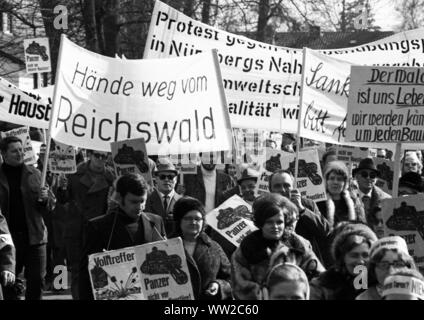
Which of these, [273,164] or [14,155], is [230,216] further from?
[273,164]

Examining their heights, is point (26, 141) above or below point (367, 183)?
above

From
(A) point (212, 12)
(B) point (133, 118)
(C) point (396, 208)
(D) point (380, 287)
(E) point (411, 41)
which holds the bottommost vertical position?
(D) point (380, 287)

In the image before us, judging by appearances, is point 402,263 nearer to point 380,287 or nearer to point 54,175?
point 380,287

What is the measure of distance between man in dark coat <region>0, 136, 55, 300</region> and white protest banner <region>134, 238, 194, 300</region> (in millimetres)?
3217

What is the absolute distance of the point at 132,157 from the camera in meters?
9.48

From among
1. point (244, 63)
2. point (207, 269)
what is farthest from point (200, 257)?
point (244, 63)

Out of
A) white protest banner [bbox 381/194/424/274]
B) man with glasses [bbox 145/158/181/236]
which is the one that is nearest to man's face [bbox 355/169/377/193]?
man with glasses [bbox 145/158/181/236]

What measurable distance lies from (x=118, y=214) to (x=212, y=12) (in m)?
18.1

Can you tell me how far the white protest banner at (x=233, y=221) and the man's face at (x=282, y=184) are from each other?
0.29 metres

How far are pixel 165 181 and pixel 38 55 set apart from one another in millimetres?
8956

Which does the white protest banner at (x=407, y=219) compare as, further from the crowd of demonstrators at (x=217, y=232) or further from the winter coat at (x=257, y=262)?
the winter coat at (x=257, y=262)

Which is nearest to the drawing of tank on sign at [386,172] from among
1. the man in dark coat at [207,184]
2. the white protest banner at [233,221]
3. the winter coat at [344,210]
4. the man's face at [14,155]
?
the man in dark coat at [207,184]

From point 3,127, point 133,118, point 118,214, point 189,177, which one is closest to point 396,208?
point 118,214

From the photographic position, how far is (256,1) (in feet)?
79.8
